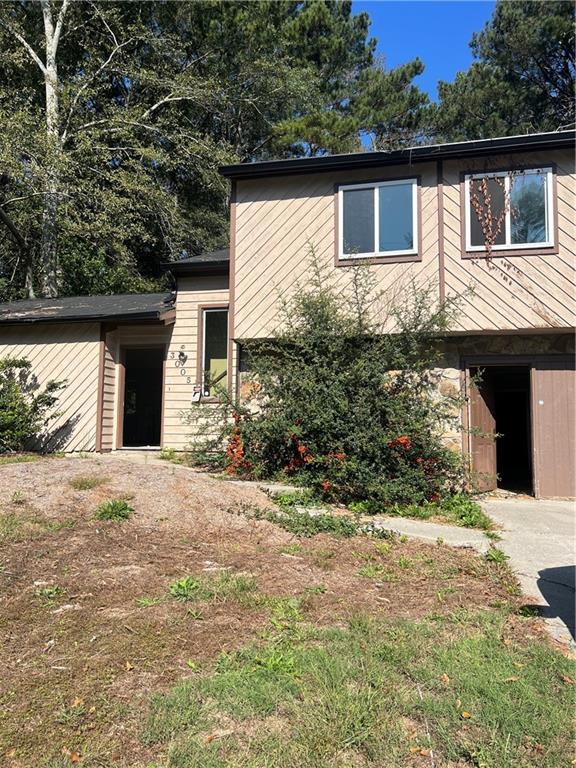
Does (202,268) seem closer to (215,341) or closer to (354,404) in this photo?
(215,341)

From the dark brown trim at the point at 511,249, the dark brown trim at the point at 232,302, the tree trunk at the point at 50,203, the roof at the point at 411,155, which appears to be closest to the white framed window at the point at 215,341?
the dark brown trim at the point at 232,302

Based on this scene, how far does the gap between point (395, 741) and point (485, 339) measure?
757 cm

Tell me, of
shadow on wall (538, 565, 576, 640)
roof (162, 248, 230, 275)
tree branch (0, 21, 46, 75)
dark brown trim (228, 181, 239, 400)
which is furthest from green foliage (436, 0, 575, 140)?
shadow on wall (538, 565, 576, 640)

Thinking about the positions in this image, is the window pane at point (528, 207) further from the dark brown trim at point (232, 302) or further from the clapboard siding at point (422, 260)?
the dark brown trim at point (232, 302)

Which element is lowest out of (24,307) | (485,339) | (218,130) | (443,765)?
(443,765)

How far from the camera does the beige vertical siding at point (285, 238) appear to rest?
916cm

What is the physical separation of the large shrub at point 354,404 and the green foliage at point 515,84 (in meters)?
17.2

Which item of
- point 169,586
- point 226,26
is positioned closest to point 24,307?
point 169,586

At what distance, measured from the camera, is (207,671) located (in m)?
2.91

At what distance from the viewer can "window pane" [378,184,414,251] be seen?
9.20 metres

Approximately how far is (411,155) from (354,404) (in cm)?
444

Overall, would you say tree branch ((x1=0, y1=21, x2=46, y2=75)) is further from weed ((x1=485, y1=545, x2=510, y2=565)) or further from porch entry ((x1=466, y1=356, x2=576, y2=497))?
weed ((x1=485, y1=545, x2=510, y2=565))

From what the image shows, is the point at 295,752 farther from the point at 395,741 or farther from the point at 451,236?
the point at 451,236

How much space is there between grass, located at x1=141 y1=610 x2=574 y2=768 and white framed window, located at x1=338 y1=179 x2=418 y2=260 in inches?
276
